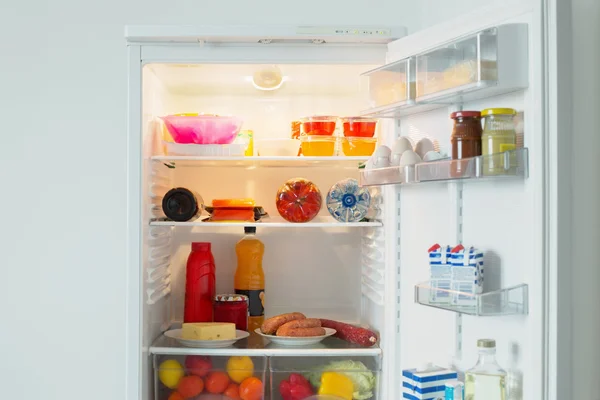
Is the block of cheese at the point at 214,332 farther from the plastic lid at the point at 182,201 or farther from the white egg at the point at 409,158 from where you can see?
the white egg at the point at 409,158

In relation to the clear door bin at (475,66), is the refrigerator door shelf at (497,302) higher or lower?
lower

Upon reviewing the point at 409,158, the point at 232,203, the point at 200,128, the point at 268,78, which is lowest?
the point at 232,203

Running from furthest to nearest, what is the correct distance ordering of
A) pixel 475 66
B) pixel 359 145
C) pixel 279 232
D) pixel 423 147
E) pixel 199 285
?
pixel 279 232 → pixel 199 285 → pixel 359 145 → pixel 423 147 → pixel 475 66

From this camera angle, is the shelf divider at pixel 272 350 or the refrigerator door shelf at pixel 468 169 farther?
the shelf divider at pixel 272 350

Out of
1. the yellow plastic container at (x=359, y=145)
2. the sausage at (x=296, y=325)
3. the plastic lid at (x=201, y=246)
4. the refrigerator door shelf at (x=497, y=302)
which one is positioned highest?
the yellow plastic container at (x=359, y=145)

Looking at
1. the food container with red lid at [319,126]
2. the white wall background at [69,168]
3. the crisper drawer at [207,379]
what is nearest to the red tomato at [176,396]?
the crisper drawer at [207,379]

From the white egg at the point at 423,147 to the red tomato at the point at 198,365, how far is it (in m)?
1.01

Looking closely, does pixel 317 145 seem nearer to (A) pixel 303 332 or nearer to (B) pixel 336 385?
(A) pixel 303 332

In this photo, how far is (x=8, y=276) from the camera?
2.73 meters

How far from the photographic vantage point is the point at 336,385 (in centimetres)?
242

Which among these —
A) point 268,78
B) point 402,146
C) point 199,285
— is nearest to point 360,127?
point 268,78

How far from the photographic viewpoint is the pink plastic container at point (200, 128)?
252 cm

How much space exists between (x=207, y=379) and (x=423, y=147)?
1.05m

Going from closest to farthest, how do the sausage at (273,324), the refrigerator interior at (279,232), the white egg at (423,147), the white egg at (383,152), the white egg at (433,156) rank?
the white egg at (433,156) → the white egg at (423,147) → the white egg at (383,152) → the sausage at (273,324) → the refrigerator interior at (279,232)
